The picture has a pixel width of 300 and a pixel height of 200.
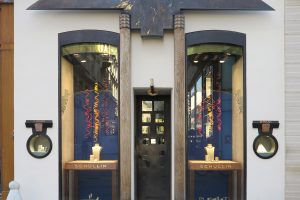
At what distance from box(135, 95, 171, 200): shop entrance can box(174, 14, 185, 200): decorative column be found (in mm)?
1353

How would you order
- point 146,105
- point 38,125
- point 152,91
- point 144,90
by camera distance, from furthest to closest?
1. point 146,105
2. point 144,90
3. point 152,91
4. point 38,125

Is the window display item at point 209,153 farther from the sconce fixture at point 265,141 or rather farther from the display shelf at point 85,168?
the display shelf at point 85,168

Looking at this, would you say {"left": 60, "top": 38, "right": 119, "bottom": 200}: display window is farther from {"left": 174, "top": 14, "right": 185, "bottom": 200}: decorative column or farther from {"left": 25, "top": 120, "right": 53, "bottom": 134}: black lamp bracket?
{"left": 174, "top": 14, "right": 185, "bottom": 200}: decorative column

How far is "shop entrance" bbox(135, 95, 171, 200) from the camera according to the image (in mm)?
10250

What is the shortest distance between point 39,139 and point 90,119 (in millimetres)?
1286

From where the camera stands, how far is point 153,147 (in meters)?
10.3

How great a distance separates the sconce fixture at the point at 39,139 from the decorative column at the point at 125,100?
169 centimetres

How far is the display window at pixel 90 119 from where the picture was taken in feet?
30.3

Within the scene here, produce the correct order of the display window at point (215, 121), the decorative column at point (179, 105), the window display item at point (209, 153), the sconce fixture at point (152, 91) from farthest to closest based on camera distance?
the window display item at point (209, 153) → the display window at point (215, 121) → the sconce fixture at point (152, 91) → the decorative column at point (179, 105)

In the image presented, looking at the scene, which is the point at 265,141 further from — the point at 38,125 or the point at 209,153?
the point at 38,125

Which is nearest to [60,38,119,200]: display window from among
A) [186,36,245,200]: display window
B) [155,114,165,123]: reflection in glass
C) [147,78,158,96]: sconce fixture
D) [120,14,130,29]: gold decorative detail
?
[120,14,130,29]: gold decorative detail

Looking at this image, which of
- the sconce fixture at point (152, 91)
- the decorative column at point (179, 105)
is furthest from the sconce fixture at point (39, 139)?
the decorative column at point (179, 105)

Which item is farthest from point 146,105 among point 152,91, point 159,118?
point 152,91

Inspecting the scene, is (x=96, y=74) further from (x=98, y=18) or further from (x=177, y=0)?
(x=177, y=0)
